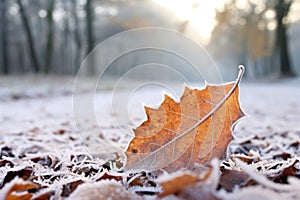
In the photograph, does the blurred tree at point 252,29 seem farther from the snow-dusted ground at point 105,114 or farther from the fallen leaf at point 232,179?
the fallen leaf at point 232,179

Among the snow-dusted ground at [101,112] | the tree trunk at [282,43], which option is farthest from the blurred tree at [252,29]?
the snow-dusted ground at [101,112]

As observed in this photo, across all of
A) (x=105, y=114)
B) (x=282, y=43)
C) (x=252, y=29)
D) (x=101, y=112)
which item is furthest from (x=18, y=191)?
(x=252, y=29)

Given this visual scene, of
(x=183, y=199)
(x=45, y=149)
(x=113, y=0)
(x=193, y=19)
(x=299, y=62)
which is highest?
(x=299, y=62)

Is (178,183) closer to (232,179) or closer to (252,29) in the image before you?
(232,179)

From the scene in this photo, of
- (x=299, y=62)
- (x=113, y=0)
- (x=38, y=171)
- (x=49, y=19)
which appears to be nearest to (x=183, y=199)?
(x=38, y=171)

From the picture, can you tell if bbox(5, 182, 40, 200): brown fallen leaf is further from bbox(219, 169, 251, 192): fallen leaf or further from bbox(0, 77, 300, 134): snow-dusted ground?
bbox(0, 77, 300, 134): snow-dusted ground

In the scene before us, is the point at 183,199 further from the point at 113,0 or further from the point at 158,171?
the point at 113,0

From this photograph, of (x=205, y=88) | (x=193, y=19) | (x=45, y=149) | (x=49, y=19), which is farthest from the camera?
(x=49, y=19)

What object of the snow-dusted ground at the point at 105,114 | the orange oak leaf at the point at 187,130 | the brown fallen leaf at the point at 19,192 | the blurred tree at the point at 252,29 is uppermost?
the blurred tree at the point at 252,29
